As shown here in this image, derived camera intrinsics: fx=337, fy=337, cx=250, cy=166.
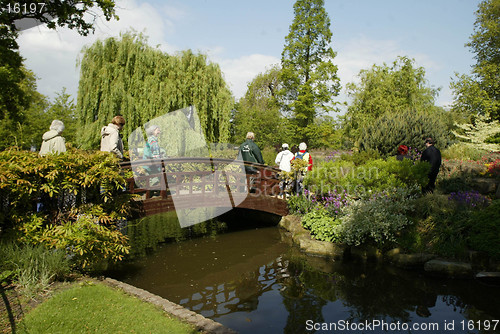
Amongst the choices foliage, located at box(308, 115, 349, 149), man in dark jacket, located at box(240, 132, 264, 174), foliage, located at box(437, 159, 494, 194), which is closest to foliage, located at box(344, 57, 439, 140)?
foliage, located at box(308, 115, 349, 149)

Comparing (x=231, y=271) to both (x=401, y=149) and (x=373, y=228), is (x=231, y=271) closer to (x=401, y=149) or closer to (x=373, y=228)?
(x=373, y=228)

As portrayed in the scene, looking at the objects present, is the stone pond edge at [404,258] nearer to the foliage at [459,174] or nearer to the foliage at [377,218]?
the foliage at [377,218]

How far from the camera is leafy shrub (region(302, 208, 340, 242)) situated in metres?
9.14

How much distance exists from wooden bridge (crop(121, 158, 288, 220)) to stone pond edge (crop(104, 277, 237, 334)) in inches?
114

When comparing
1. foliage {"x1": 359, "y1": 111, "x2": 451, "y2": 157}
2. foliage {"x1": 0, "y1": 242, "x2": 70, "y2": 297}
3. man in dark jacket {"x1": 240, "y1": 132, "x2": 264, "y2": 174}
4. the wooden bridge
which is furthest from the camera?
foliage {"x1": 359, "y1": 111, "x2": 451, "y2": 157}

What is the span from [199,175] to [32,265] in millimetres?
5462

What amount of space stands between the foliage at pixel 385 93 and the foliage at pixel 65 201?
18782mm

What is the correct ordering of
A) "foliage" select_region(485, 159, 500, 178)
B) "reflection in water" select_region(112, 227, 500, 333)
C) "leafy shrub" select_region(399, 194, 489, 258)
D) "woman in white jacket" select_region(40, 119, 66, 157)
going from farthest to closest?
"foliage" select_region(485, 159, 500, 178) < "leafy shrub" select_region(399, 194, 489, 258) < "woman in white jacket" select_region(40, 119, 66, 157) < "reflection in water" select_region(112, 227, 500, 333)

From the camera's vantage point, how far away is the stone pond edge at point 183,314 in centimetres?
423

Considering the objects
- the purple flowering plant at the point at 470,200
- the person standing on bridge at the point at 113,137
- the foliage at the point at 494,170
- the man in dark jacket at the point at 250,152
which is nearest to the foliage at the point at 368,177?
the purple flowering plant at the point at 470,200

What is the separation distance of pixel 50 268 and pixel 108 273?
7.41 ft

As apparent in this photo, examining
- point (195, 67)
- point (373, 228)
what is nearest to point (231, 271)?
point (373, 228)

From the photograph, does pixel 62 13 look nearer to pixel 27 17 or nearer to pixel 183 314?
pixel 27 17

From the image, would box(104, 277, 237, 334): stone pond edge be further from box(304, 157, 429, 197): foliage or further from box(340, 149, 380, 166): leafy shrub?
box(340, 149, 380, 166): leafy shrub
